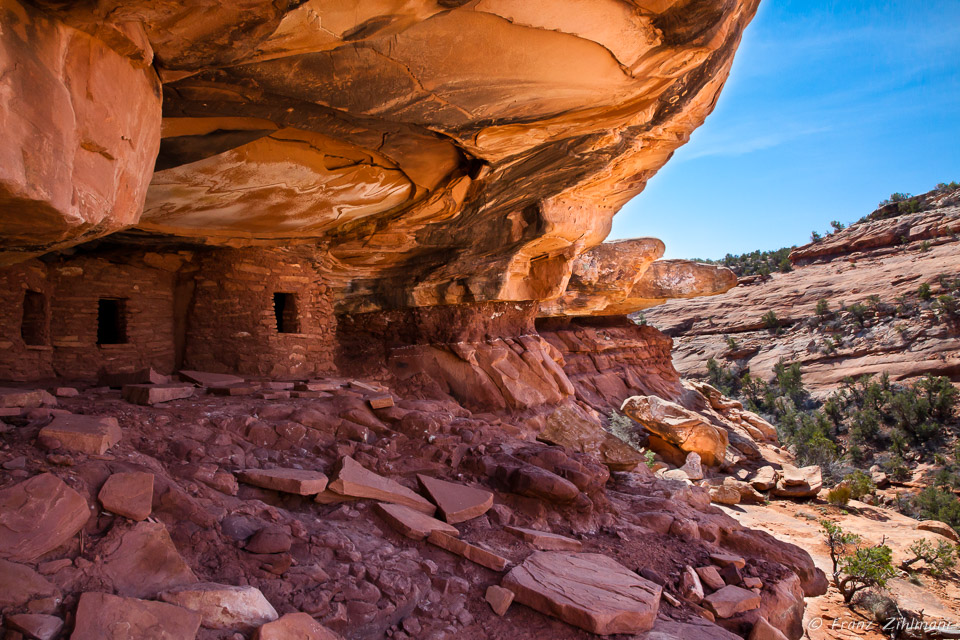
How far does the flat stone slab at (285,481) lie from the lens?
3.03m

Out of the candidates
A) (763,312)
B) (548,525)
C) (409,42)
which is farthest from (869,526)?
(763,312)

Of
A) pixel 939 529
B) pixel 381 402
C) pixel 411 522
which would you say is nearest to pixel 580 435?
pixel 381 402

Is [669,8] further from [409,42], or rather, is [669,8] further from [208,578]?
[208,578]

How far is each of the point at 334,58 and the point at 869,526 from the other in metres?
10.4

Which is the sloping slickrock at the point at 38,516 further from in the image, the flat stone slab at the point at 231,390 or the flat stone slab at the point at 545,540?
the flat stone slab at the point at 231,390

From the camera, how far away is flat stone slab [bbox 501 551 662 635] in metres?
2.50

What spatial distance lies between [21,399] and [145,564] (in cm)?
180

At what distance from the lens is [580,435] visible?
8203 millimetres

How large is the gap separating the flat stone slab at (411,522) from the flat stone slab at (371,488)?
0.21 ft

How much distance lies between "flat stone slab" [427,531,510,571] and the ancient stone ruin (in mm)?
17

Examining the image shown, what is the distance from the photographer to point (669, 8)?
3.13 metres

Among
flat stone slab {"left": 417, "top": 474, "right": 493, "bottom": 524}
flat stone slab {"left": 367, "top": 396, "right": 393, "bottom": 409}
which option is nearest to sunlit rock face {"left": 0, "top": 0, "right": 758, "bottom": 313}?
flat stone slab {"left": 367, "top": 396, "right": 393, "bottom": 409}

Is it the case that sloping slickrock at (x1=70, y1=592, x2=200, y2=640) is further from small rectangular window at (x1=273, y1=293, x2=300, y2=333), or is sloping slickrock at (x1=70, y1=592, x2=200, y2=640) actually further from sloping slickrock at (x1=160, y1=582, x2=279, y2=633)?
small rectangular window at (x1=273, y1=293, x2=300, y2=333)

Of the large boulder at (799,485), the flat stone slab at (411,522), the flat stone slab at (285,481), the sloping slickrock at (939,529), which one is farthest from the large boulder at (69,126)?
the sloping slickrock at (939,529)
